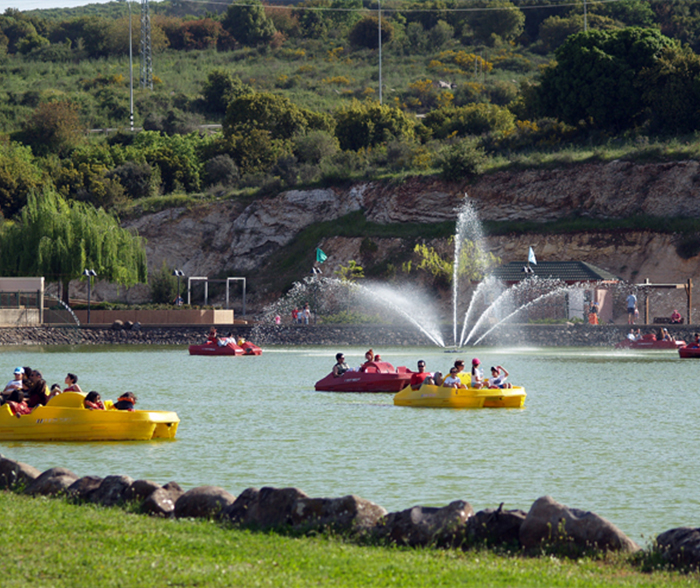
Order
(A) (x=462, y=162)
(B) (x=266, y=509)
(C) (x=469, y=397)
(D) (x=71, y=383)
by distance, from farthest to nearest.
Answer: (A) (x=462, y=162), (C) (x=469, y=397), (D) (x=71, y=383), (B) (x=266, y=509)

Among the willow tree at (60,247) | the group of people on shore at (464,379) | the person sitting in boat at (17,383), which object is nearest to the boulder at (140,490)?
the person sitting in boat at (17,383)

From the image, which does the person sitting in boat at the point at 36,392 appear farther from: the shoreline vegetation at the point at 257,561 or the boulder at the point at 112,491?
the shoreline vegetation at the point at 257,561

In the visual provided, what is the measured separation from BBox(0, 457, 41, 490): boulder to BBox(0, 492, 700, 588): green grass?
7.82 feet

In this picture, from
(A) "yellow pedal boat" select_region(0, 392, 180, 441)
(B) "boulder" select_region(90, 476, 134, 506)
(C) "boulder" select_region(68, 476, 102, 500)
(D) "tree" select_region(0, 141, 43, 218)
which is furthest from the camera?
(D) "tree" select_region(0, 141, 43, 218)

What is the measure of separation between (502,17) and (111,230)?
96.8m

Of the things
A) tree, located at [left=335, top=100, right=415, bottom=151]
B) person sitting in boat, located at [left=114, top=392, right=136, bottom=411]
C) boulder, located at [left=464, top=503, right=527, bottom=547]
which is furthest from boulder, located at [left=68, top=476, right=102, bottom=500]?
tree, located at [left=335, top=100, right=415, bottom=151]

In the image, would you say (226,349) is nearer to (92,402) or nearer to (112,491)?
(92,402)

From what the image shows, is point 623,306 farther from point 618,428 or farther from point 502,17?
point 502,17

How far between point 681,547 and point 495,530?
195cm

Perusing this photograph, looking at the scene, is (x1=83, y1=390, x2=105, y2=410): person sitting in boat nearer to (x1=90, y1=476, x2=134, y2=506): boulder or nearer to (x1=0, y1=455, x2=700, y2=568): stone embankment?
(x1=90, y1=476, x2=134, y2=506): boulder

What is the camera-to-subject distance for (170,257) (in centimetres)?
8944

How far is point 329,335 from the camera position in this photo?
65.2 meters

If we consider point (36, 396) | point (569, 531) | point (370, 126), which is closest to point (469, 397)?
point (36, 396)

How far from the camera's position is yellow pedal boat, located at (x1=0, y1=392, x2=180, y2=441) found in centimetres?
2189
